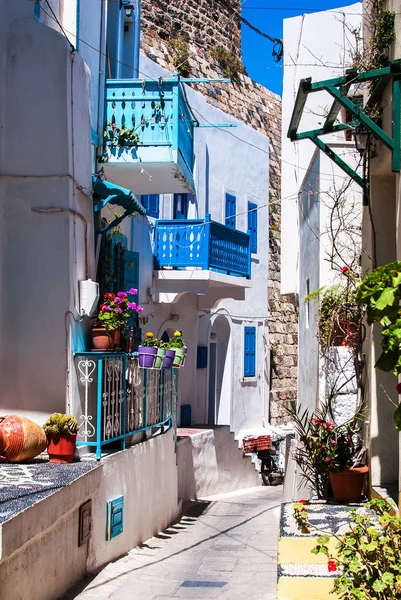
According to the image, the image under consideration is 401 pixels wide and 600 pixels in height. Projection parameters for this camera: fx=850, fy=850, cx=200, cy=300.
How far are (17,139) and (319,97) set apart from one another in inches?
290

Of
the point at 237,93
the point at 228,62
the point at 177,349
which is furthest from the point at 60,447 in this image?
the point at 228,62

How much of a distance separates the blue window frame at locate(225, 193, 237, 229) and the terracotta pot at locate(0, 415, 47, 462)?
13383 millimetres

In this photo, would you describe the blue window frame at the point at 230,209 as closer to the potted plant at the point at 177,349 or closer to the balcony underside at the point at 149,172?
the balcony underside at the point at 149,172

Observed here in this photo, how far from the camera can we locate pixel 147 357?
11492 millimetres

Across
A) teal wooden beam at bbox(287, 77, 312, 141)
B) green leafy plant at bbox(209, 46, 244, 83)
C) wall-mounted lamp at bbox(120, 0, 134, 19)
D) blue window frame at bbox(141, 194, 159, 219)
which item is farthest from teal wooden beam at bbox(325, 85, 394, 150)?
green leafy plant at bbox(209, 46, 244, 83)

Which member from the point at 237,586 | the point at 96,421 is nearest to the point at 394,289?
the point at 237,586

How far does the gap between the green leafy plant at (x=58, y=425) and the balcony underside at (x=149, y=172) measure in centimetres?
516

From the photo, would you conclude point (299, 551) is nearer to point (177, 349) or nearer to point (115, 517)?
point (115, 517)

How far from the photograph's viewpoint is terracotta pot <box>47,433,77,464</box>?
366 inches

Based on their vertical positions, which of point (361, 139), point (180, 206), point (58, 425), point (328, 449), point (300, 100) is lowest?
point (328, 449)

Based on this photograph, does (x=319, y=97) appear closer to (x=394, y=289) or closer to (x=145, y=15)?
(x=145, y=15)

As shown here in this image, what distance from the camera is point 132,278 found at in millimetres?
14992

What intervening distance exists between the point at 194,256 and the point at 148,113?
410 cm

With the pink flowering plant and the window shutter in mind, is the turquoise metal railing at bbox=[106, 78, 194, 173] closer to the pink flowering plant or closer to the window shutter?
the pink flowering plant
